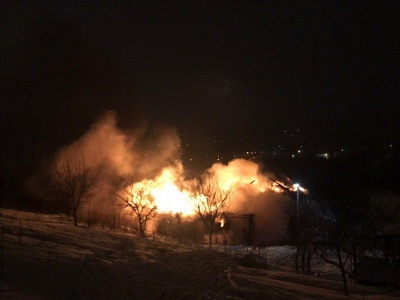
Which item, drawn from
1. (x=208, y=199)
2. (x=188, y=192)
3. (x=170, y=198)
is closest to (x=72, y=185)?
(x=208, y=199)

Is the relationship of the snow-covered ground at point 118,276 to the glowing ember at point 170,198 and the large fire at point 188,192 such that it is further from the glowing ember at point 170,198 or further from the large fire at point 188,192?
the large fire at point 188,192

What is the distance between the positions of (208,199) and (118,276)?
68.4 ft

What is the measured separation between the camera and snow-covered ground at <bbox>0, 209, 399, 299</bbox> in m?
10.5

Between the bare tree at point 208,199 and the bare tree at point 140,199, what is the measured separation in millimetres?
4010

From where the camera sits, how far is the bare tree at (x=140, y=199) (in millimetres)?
33031

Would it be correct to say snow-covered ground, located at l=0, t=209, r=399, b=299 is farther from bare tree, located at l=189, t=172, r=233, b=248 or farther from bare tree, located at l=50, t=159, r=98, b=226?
bare tree, located at l=189, t=172, r=233, b=248

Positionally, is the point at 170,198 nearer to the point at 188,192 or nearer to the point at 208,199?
the point at 188,192

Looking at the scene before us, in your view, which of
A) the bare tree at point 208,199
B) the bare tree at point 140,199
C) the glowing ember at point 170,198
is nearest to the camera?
the bare tree at point 208,199

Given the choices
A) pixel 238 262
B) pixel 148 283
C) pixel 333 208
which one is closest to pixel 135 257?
pixel 148 283

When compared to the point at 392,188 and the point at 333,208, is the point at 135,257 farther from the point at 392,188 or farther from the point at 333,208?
the point at 392,188

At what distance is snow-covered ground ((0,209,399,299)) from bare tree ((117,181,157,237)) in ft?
43.7

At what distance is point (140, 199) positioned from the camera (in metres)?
33.3

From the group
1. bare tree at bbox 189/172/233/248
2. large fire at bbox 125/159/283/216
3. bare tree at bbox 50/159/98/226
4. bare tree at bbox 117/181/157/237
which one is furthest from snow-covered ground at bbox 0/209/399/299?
large fire at bbox 125/159/283/216

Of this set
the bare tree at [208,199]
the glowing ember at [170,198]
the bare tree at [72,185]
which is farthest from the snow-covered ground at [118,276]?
the glowing ember at [170,198]
